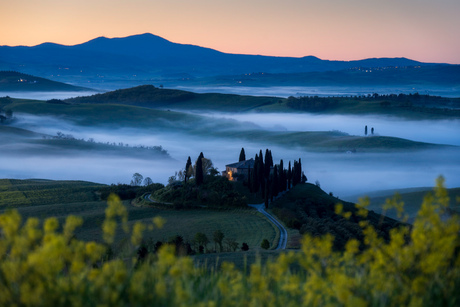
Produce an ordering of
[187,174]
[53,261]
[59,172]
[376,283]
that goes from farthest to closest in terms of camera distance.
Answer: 1. [59,172]
2. [187,174]
3. [376,283]
4. [53,261]

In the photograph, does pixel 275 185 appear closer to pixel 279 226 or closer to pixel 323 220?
pixel 279 226

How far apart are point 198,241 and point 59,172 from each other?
347 feet

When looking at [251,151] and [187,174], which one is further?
[251,151]

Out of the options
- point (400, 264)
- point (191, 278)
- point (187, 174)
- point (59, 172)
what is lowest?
point (59, 172)

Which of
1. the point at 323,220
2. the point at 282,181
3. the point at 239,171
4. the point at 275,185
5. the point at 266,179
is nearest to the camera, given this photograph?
the point at 323,220

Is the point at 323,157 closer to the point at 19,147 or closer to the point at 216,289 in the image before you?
the point at 19,147

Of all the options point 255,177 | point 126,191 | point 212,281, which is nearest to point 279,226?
point 255,177

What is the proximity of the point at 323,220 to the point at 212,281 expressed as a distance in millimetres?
42528

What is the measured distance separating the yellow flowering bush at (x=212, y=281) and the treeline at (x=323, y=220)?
2667 centimetres

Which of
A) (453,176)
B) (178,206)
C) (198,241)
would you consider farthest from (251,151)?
(198,241)

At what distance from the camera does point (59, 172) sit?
140250 mm

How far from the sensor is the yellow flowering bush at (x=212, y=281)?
9.52m

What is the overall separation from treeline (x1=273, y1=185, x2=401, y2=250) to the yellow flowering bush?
26.7 m

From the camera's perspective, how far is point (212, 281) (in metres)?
12.9
